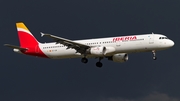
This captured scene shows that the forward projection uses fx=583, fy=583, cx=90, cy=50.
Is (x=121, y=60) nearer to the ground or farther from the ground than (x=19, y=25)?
nearer to the ground

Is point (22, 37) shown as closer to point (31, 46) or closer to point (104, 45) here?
point (31, 46)

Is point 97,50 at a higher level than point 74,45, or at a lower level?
lower

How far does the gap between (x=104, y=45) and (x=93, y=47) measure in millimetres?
1925

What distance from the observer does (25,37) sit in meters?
99.0

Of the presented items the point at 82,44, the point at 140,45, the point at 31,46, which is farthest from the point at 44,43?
the point at 140,45

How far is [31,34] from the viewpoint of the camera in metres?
99.8

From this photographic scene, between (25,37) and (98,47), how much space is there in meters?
16.5

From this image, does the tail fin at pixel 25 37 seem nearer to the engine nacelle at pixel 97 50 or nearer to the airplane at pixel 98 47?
the airplane at pixel 98 47

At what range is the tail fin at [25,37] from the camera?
97125mm

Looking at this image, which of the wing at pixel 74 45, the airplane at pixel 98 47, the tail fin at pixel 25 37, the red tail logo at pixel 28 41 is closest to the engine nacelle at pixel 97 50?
the airplane at pixel 98 47

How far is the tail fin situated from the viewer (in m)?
97.1

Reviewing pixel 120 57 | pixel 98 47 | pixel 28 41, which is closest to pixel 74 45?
pixel 98 47

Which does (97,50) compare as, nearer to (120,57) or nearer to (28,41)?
(120,57)

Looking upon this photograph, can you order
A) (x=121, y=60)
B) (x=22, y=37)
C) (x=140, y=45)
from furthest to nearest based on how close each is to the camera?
(x=22, y=37)
(x=121, y=60)
(x=140, y=45)
